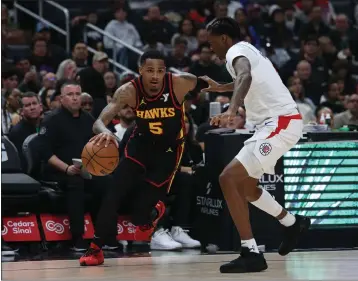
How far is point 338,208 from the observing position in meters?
10.3

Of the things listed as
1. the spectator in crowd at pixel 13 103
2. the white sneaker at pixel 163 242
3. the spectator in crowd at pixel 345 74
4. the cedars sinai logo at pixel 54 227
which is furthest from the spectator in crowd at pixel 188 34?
the cedars sinai logo at pixel 54 227

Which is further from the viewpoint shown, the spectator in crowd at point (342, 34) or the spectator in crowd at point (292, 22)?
the spectator in crowd at point (292, 22)

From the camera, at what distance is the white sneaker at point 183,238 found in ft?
34.5

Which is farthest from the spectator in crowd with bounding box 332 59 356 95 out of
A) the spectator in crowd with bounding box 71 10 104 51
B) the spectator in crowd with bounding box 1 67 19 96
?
the spectator in crowd with bounding box 1 67 19 96

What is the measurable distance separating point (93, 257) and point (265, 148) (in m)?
1.87

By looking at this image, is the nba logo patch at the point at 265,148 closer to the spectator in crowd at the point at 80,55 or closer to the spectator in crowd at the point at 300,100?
the spectator in crowd at the point at 300,100

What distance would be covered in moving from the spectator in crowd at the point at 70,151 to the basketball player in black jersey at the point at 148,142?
1542 millimetres

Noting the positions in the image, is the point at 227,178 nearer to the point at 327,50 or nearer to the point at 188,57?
the point at 188,57

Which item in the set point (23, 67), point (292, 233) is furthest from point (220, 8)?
point (292, 233)

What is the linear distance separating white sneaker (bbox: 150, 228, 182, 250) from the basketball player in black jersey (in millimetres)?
1409

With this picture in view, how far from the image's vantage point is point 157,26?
55.0 feet

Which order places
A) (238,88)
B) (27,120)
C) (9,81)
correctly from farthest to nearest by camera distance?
(9,81) → (27,120) → (238,88)

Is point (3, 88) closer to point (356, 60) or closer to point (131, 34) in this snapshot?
point (131, 34)

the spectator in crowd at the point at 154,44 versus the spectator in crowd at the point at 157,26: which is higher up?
the spectator in crowd at the point at 157,26
